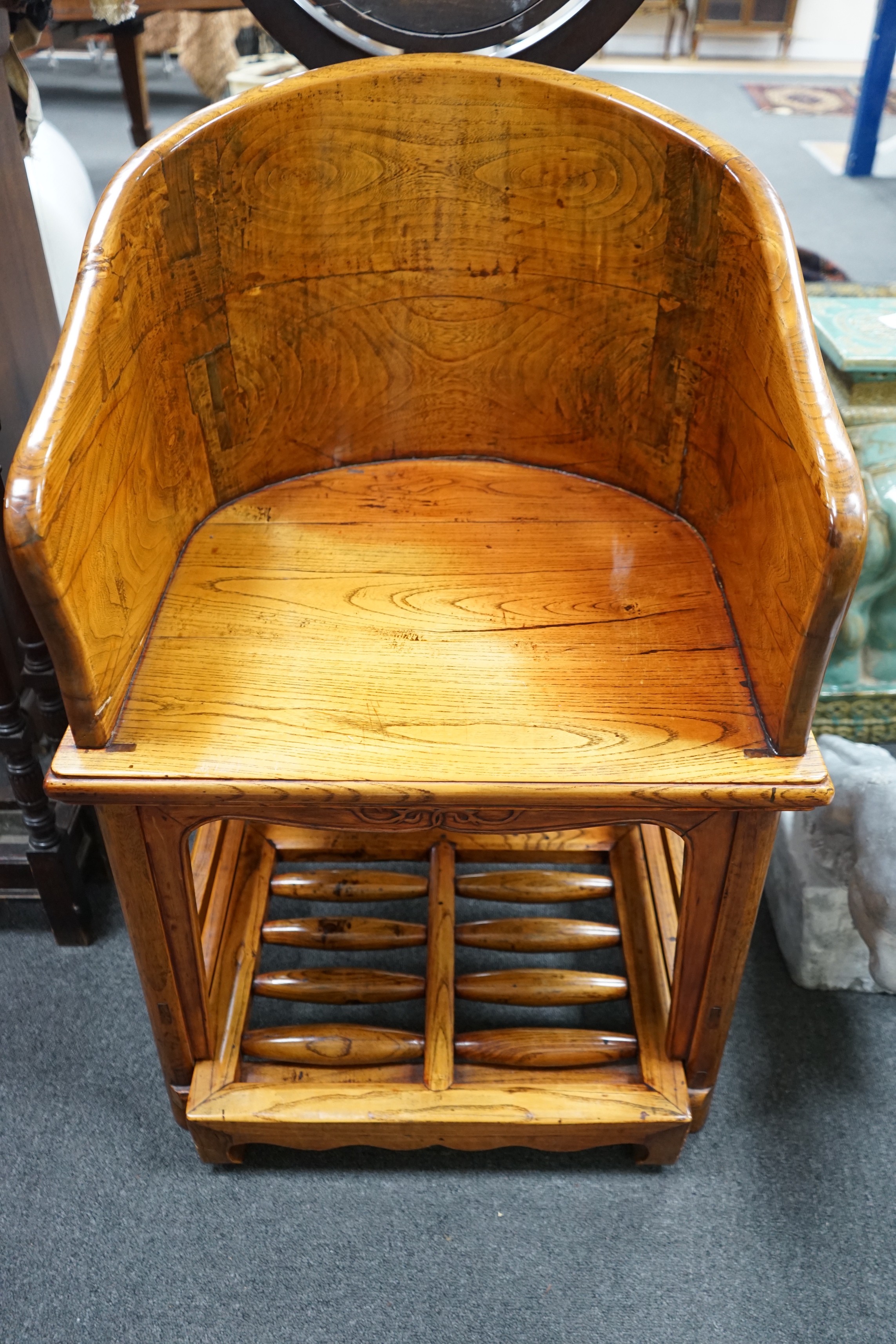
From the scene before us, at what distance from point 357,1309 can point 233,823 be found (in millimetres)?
539

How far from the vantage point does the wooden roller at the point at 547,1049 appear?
3.52 ft

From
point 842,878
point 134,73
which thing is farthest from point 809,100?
point 842,878

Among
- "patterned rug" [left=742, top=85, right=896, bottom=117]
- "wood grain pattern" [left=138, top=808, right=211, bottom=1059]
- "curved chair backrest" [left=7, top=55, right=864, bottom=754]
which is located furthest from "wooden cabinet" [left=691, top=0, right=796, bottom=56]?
"wood grain pattern" [left=138, top=808, right=211, bottom=1059]

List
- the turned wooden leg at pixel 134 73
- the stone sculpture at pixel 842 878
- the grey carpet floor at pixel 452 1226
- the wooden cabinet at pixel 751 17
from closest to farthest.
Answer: the grey carpet floor at pixel 452 1226
the stone sculpture at pixel 842 878
the turned wooden leg at pixel 134 73
the wooden cabinet at pixel 751 17

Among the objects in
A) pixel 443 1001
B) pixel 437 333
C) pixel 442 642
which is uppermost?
pixel 437 333

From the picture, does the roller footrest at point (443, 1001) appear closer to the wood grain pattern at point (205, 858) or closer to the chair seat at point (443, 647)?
the wood grain pattern at point (205, 858)

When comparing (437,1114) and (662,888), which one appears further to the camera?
(662,888)

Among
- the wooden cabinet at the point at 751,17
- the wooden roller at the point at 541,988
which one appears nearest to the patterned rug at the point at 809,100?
the wooden cabinet at the point at 751,17

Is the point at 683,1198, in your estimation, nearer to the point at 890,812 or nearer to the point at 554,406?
the point at 890,812

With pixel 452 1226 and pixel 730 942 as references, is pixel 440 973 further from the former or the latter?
pixel 730 942

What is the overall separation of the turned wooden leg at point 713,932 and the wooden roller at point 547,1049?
58 millimetres

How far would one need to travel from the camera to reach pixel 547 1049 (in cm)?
108

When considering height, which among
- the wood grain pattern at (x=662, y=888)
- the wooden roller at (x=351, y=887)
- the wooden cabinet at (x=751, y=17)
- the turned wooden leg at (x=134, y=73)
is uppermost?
the turned wooden leg at (x=134, y=73)

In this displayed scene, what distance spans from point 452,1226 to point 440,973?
24 cm
